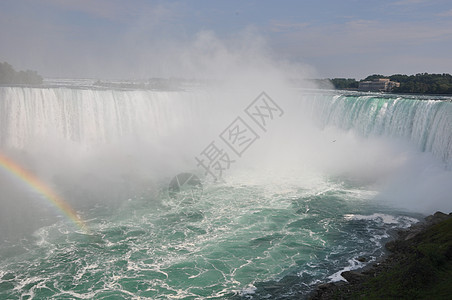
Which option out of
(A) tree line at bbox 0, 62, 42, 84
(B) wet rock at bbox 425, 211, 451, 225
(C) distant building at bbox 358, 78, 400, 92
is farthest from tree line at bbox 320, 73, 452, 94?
(A) tree line at bbox 0, 62, 42, 84

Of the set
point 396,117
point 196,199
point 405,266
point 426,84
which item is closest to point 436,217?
point 405,266

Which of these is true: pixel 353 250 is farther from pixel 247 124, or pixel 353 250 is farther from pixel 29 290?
pixel 247 124

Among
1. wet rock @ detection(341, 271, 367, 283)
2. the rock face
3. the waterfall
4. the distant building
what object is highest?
the distant building

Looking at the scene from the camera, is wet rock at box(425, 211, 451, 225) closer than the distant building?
Yes

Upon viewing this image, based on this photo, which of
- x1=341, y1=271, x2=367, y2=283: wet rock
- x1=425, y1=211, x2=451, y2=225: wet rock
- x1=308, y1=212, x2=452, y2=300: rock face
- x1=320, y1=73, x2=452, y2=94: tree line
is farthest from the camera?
x1=320, y1=73, x2=452, y2=94: tree line

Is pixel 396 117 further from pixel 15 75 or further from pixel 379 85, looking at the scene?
pixel 15 75

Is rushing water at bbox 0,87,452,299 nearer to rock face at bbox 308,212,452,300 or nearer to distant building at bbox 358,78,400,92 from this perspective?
rock face at bbox 308,212,452,300

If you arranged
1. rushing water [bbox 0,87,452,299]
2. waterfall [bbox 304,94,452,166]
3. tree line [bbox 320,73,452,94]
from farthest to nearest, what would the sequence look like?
tree line [bbox 320,73,452,94], waterfall [bbox 304,94,452,166], rushing water [bbox 0,87,452,299]

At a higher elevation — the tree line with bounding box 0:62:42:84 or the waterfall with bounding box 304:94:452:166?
the tree line with bounding box 0:62:42:84
